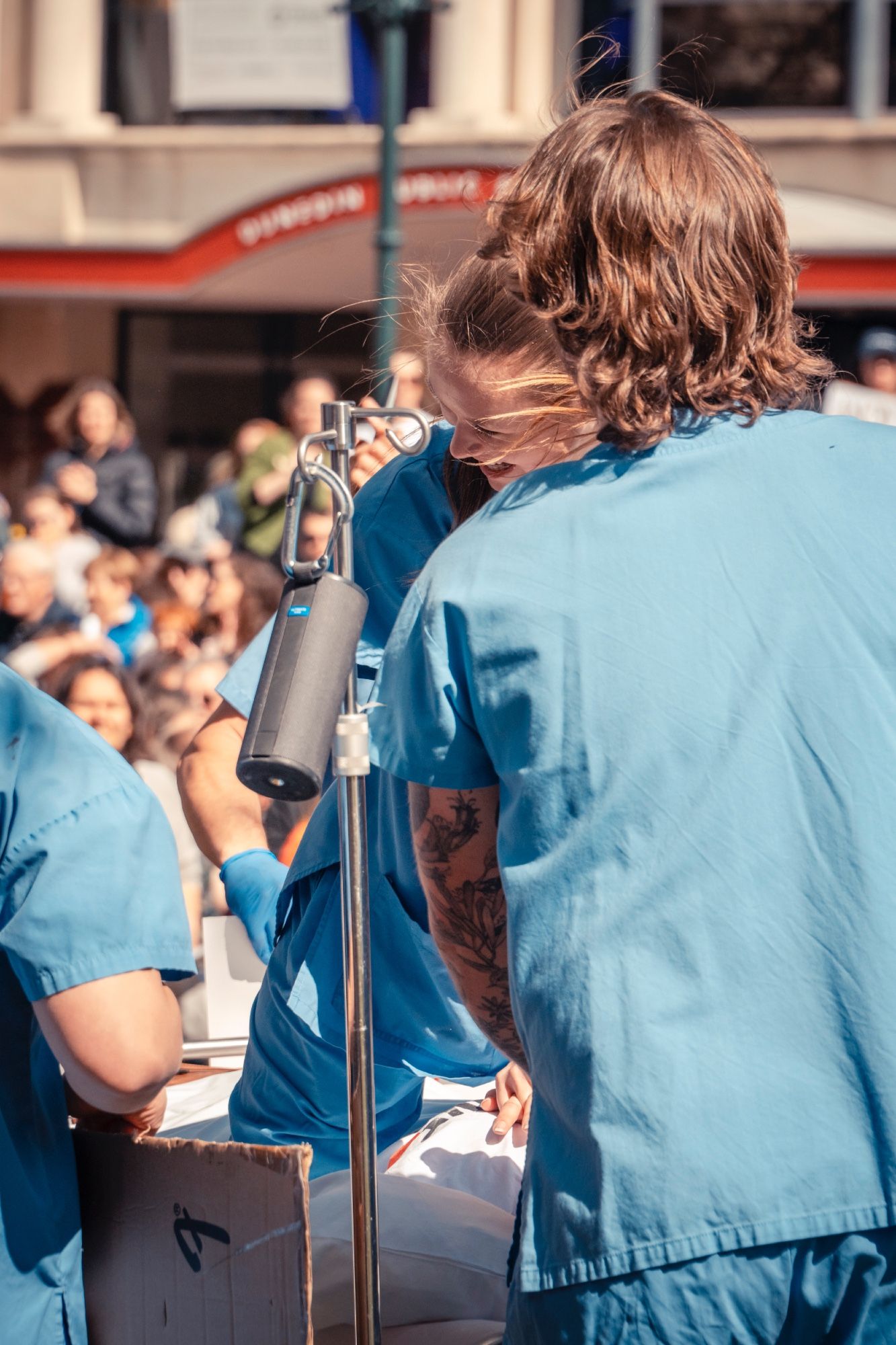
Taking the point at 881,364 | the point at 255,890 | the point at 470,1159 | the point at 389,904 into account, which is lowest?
the point at 470,1159

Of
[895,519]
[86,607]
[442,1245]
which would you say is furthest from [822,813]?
[86,607]

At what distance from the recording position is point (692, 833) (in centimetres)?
109

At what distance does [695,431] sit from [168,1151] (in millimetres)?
812

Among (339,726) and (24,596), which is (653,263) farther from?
(24,596)

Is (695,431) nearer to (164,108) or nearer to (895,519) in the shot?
(895,519)

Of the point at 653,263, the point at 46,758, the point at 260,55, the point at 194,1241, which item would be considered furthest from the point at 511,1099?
the point at 260,55

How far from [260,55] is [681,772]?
34.3ft

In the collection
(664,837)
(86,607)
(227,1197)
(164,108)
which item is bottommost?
(86,607)

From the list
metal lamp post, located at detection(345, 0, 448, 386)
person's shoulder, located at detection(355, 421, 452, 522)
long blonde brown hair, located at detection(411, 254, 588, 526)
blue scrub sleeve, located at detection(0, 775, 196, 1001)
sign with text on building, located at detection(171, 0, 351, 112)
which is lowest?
blue scrub sleeve, located at detection(0, 775, 196, 1001)

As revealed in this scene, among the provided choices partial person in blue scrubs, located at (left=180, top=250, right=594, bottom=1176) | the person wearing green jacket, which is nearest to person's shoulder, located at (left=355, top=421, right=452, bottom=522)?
partial person in blue scrubs, located at (left=180, top=250, right=594, bottom=1176)

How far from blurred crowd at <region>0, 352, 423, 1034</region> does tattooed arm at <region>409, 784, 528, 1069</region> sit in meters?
1.64

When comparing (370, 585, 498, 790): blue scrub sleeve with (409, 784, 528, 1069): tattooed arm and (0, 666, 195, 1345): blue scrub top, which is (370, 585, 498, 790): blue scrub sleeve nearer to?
(409, 784, 528, 1069): tattooed arm

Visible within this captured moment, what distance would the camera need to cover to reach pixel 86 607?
259 inches

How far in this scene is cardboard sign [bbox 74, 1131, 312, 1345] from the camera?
51.0 inches
